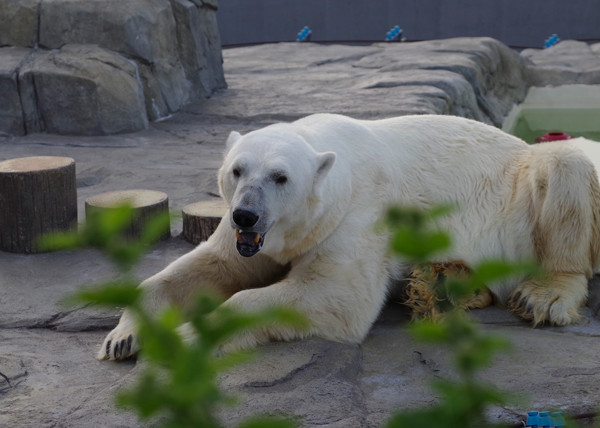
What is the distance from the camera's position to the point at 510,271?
0.49 metres

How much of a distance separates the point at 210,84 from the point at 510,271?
25.3ft

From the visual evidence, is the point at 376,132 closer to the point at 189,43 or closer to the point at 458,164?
the point at 458,164

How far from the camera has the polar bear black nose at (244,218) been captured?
92.7 inches

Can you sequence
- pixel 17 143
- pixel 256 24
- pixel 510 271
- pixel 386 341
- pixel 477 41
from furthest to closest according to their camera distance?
pixel 256 24, pixel 477 41, pixel 17 143, pixel 386 341, pixel 510 271

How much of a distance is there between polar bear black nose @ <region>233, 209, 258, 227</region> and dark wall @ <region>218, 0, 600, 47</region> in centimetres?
1379

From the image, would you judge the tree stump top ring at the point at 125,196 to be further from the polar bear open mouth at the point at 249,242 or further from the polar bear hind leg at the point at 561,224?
the polar bear hind leg at the point at 561,224

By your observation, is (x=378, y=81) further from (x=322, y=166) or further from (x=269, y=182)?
(x=269, y=182)

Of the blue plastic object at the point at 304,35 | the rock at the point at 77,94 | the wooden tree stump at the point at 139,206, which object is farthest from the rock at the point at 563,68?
the wooden tree stump at the point at 139,206

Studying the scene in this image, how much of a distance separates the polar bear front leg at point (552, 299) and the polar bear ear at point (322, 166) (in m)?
0.91

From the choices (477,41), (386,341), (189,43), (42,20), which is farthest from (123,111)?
(477,41)

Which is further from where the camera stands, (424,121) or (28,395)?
(424,121)

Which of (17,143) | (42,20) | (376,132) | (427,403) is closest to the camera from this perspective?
(427,403)

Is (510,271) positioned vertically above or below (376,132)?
above

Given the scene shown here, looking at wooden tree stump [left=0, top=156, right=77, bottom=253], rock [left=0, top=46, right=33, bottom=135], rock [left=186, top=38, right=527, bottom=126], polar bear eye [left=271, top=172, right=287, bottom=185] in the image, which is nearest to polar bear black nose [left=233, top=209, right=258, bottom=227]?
polar bear eye [left=271, top=172, right=287, bottom=185]
